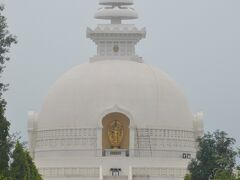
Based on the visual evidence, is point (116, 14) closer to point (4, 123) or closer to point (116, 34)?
point (116, 34)

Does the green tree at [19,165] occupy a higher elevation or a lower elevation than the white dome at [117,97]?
lower

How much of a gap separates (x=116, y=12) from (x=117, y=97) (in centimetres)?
616

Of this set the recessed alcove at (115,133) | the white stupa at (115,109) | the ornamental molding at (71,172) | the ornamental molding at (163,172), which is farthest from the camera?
the recessed alcove at (115,133)

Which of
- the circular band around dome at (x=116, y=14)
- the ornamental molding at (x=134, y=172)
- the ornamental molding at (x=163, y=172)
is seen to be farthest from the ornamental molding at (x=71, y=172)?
the circular band around dome at (x=116, y=14)

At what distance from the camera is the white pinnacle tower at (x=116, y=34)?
154500mm

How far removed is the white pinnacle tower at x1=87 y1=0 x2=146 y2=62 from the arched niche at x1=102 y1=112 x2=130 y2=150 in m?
4.29

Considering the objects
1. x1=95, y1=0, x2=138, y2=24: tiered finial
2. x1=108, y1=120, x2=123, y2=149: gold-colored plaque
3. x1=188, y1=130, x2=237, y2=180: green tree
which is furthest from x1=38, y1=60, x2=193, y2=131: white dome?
x1=188, y1=130, x2=237, y2=180: green tree

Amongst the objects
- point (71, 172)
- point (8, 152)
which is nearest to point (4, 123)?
point (8, 152)

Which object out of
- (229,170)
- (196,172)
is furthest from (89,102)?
(229,170)

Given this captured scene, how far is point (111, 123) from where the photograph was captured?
15612cm

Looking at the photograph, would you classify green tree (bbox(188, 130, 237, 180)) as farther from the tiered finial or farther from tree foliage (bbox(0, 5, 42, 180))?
the tiered finial

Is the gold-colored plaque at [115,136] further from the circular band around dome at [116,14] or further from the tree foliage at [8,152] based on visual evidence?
the tree foliage at [8,152]

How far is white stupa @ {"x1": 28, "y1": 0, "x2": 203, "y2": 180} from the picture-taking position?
15412 cm

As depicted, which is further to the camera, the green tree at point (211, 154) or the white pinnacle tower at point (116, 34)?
the white pinnacle tower at point (116, 34)
